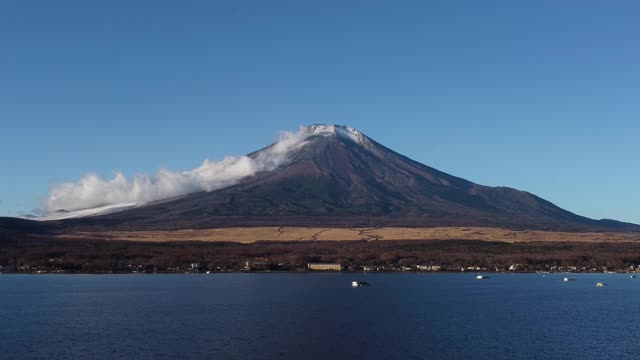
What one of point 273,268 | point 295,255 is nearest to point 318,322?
point 273,268

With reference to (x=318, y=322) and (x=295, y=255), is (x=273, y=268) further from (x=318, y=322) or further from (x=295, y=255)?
(x=318, y=322)

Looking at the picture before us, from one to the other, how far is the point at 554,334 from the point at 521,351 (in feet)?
30.8

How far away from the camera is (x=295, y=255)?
6457 inches

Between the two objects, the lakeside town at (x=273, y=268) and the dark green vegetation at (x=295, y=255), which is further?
the dark green vegetation at (x=295, y=255)

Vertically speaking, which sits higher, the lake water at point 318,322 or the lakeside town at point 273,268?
the lakeside town at point 273,268

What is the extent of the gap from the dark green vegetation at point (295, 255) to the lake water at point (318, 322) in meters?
43.9

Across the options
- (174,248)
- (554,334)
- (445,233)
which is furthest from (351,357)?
(445,233)

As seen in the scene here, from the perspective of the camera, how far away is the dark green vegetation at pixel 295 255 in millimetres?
157875

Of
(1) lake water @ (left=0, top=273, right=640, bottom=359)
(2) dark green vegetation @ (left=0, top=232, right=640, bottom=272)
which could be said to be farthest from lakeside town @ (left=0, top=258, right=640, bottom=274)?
(1) lake water @ (left=0, top=273, right=640, bottom=359)

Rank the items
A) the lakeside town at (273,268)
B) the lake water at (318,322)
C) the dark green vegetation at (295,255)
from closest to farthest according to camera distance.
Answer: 1. the lake water at (318,322)
2. the lakeside town at (273,268)
3. the dark green vegetation at (295,255)

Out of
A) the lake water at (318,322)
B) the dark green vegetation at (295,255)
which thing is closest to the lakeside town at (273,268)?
the dark green vegetation at (295,255)

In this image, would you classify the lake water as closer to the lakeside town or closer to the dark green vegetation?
the lakeside town

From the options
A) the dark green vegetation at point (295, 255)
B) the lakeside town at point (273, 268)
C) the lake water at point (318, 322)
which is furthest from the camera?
the dark green vegetation at point (295, 255)

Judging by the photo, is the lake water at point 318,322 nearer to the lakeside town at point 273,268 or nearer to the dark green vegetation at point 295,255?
the lakeside town at point 273,268
